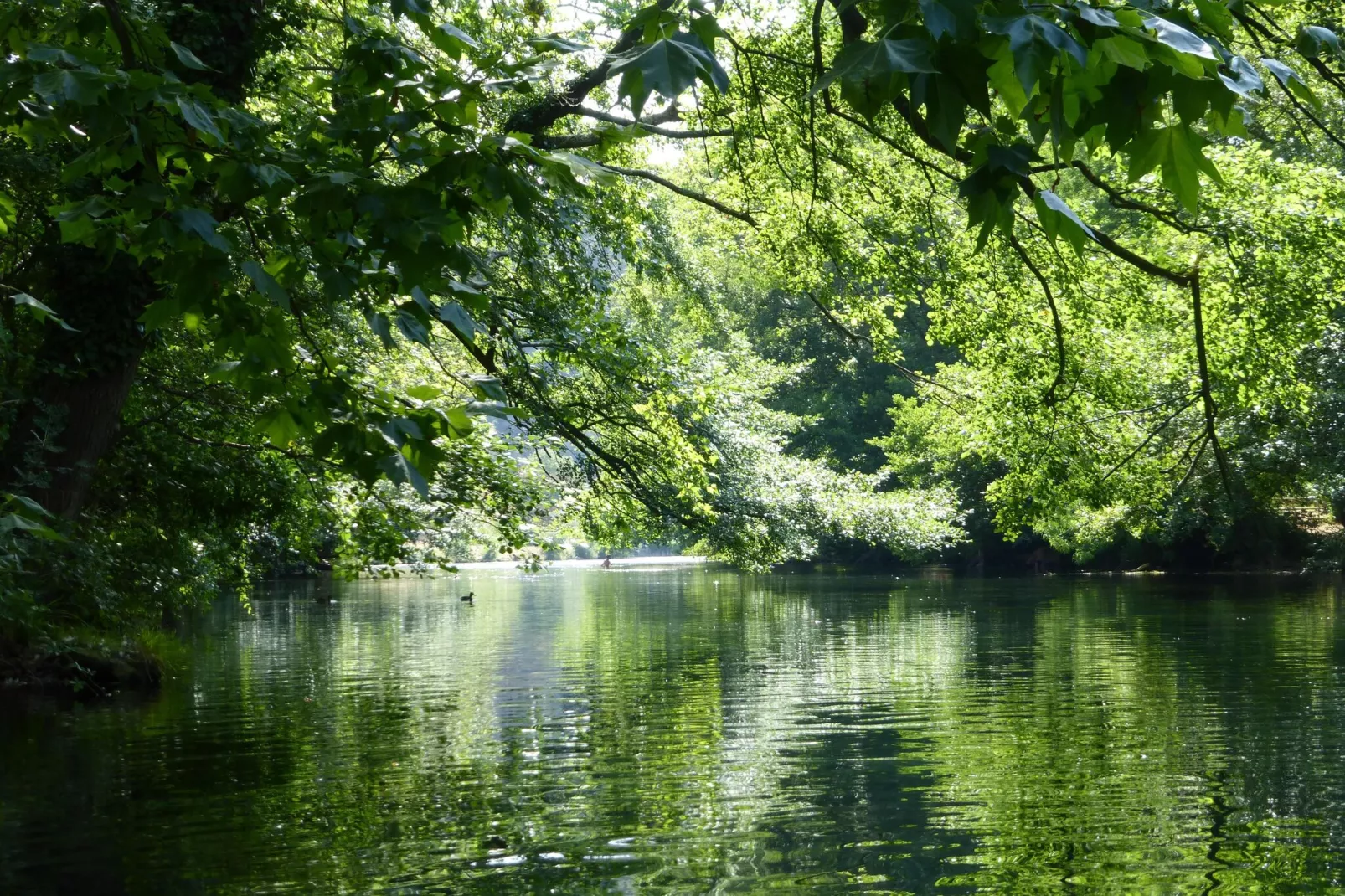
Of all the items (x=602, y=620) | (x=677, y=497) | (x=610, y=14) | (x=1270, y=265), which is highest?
(x=610, y=14)

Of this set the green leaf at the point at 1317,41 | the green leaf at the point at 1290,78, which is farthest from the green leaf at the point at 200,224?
the green leaf at the point at 1317,41

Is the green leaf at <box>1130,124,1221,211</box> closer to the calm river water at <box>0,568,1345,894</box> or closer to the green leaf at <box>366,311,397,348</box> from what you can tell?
the green leaf at <box>366,311,397,348</box>

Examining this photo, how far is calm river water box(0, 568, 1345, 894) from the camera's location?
22.5 feet

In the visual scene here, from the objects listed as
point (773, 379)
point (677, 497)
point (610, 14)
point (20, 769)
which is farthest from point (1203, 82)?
point (773, 379)

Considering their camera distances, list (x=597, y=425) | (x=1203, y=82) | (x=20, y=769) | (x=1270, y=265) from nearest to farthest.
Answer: (x=1203, y=82) → (x=20, y=769) → (x=1270, y=265) → (x=597, y=425)

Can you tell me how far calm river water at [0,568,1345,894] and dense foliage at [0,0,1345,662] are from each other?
1.67 metres

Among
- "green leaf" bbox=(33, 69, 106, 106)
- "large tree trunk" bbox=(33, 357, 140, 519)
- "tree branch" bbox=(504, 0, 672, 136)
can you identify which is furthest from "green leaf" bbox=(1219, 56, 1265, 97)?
"tree branch" bbox=(504, 0, 672, 136)

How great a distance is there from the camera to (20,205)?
898 centimetres

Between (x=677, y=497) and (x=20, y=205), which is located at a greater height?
(x=20, y=205)

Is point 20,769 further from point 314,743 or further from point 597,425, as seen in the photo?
point 597,425

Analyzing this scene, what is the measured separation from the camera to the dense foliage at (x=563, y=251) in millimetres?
2506

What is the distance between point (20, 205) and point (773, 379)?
24.8m

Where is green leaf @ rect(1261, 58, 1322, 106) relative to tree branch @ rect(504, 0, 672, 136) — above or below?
below

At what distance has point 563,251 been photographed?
1388 centimetres
